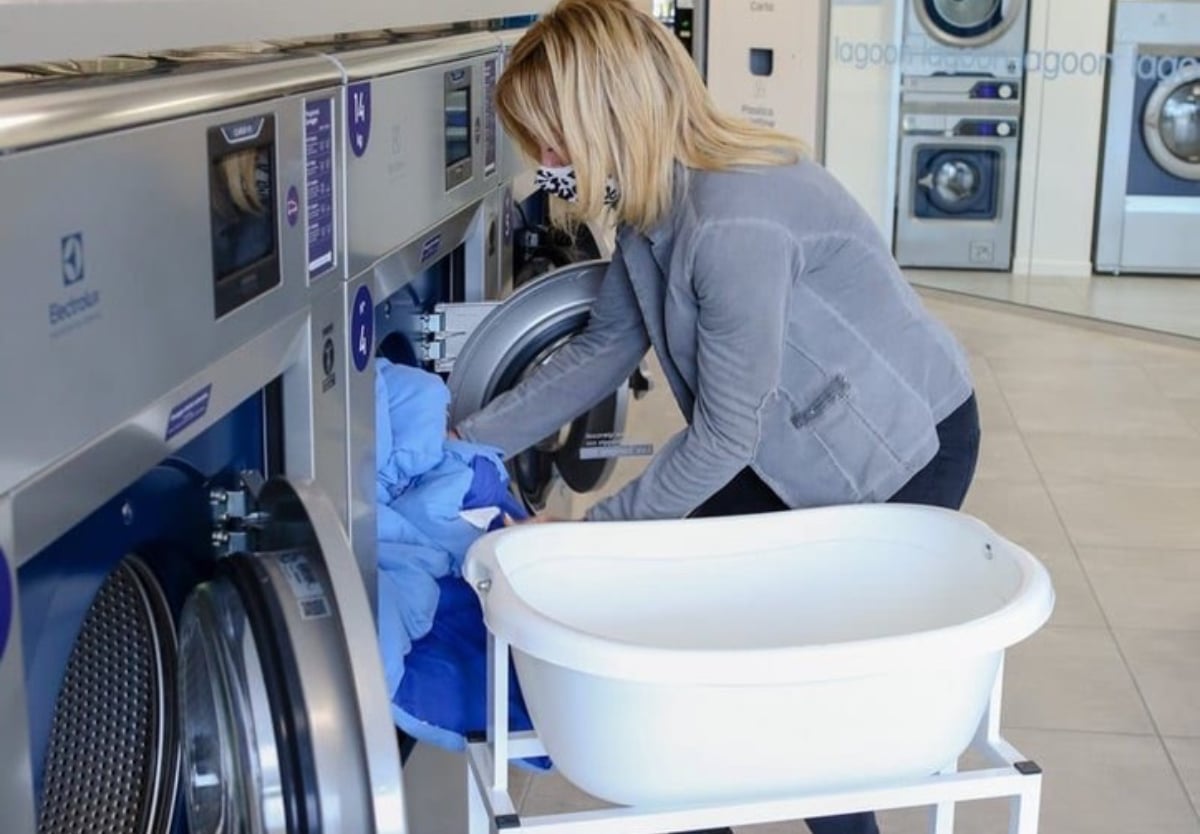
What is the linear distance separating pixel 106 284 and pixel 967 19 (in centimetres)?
586

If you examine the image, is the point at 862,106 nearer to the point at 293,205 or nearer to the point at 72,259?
the point at 293,205

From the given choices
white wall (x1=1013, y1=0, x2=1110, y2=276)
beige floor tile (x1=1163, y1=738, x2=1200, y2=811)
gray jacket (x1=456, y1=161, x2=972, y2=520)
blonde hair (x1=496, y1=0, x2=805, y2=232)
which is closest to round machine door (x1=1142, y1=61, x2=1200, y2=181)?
white wall (x1=1013, y1=0, x2=1110, y2=276)

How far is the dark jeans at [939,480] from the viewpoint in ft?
6.77

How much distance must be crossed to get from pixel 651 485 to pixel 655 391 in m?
3.11

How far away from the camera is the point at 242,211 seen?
4.10 ft

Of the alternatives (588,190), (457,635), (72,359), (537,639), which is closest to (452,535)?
(457,635)

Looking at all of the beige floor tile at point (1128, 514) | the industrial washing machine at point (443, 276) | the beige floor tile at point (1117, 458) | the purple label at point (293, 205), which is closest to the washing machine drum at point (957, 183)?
the beige floor tile at point (1117, 458)

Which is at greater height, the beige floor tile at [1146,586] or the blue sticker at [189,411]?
the blue sticker at [189,411]

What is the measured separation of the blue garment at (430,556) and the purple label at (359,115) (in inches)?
15.5

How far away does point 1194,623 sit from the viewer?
3.26 metres

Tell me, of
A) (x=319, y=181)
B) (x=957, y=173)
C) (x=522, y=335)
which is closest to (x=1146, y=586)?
(x=522, y=335)

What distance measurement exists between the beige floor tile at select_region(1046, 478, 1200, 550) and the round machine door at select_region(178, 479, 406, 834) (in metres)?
2.84

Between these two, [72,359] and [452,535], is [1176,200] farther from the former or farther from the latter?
[72,359]

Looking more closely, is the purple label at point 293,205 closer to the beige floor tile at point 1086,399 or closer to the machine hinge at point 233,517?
the machine hinge at point 233,517
